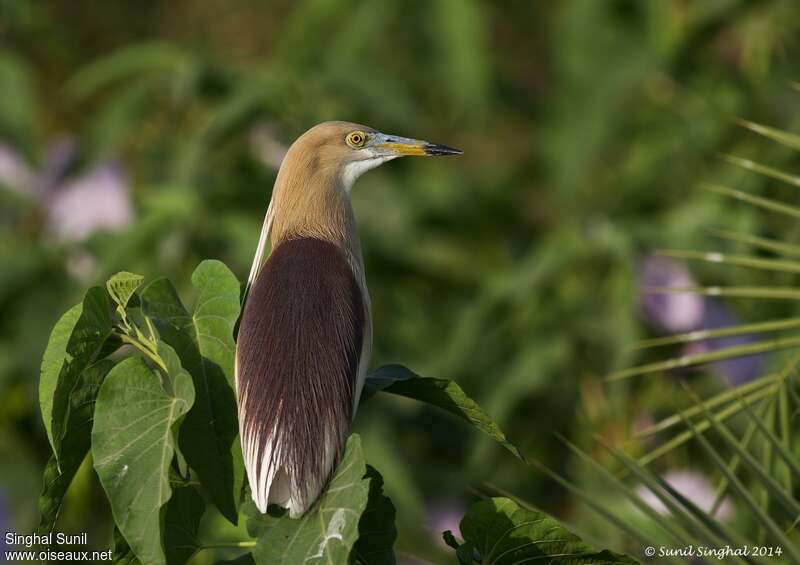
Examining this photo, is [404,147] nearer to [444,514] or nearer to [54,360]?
[54,360]

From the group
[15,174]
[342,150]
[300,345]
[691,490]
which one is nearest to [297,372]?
[300,345]

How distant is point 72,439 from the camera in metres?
1.04

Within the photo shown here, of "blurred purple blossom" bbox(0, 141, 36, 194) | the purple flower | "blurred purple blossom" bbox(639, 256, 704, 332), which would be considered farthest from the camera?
"blurred purple blossom" bbox(0, 141, 36, 194)

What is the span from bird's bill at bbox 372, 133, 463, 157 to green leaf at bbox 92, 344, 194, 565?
0.35 metres

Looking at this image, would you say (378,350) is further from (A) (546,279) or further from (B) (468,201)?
(B) (468,201)

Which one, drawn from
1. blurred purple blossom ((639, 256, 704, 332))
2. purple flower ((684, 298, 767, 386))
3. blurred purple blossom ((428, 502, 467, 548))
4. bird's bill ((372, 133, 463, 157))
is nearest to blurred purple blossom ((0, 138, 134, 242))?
blurred purple blossom ((428, 502, 467, 548))

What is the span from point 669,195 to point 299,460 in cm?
246

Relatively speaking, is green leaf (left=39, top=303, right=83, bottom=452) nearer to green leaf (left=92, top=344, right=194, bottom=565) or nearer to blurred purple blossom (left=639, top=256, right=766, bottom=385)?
green leaf (left=92, top=344, right=194, bottom=565)

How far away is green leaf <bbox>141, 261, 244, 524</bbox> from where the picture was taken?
1.05 m

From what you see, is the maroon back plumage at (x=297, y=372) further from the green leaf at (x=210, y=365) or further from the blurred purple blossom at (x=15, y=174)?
the blurred purple blossom at (x=15, y=174)

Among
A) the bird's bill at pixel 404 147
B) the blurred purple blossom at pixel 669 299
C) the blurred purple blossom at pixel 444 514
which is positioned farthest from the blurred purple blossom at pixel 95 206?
the bird's bill at pixel 404 147

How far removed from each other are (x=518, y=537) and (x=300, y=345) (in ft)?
0.77

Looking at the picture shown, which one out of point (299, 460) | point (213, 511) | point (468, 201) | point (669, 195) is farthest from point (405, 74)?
point (299, 460)

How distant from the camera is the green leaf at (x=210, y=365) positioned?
3.46ft
